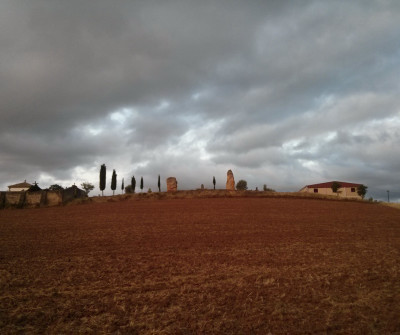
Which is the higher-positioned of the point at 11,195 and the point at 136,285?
the point at 11,195

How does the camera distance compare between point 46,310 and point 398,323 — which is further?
point 46,310

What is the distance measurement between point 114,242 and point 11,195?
38.1 metres

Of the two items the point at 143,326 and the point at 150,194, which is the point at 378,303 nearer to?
the point at 143,326

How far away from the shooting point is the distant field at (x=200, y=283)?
24.9 ft

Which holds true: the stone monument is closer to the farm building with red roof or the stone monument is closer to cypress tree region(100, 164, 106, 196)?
cypress tree region(100, 164, 106, 196)

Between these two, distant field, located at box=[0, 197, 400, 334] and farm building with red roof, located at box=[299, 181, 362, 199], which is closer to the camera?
distant field, located at box=[0, 197, 400, 334]

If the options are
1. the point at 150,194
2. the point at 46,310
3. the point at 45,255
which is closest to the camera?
the point at 46,310

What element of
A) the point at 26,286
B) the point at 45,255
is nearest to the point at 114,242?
the point at 45,255

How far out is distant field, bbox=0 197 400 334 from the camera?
7.58m

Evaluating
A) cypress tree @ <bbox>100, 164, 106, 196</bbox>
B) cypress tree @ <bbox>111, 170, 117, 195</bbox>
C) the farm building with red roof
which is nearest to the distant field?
cypress tree @ <bbox>100, 164, 106, 196</bbox>

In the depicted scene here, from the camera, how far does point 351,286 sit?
10469mm

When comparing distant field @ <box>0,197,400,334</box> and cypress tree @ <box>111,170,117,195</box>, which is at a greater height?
cypress tree @ <box>111,170,117,195</box>

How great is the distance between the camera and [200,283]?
10562 millimetres

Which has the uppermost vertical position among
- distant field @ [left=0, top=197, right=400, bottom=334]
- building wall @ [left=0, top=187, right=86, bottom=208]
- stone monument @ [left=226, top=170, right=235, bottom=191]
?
stone monument @ [left=226, top=170, right=235, bottom=191]
